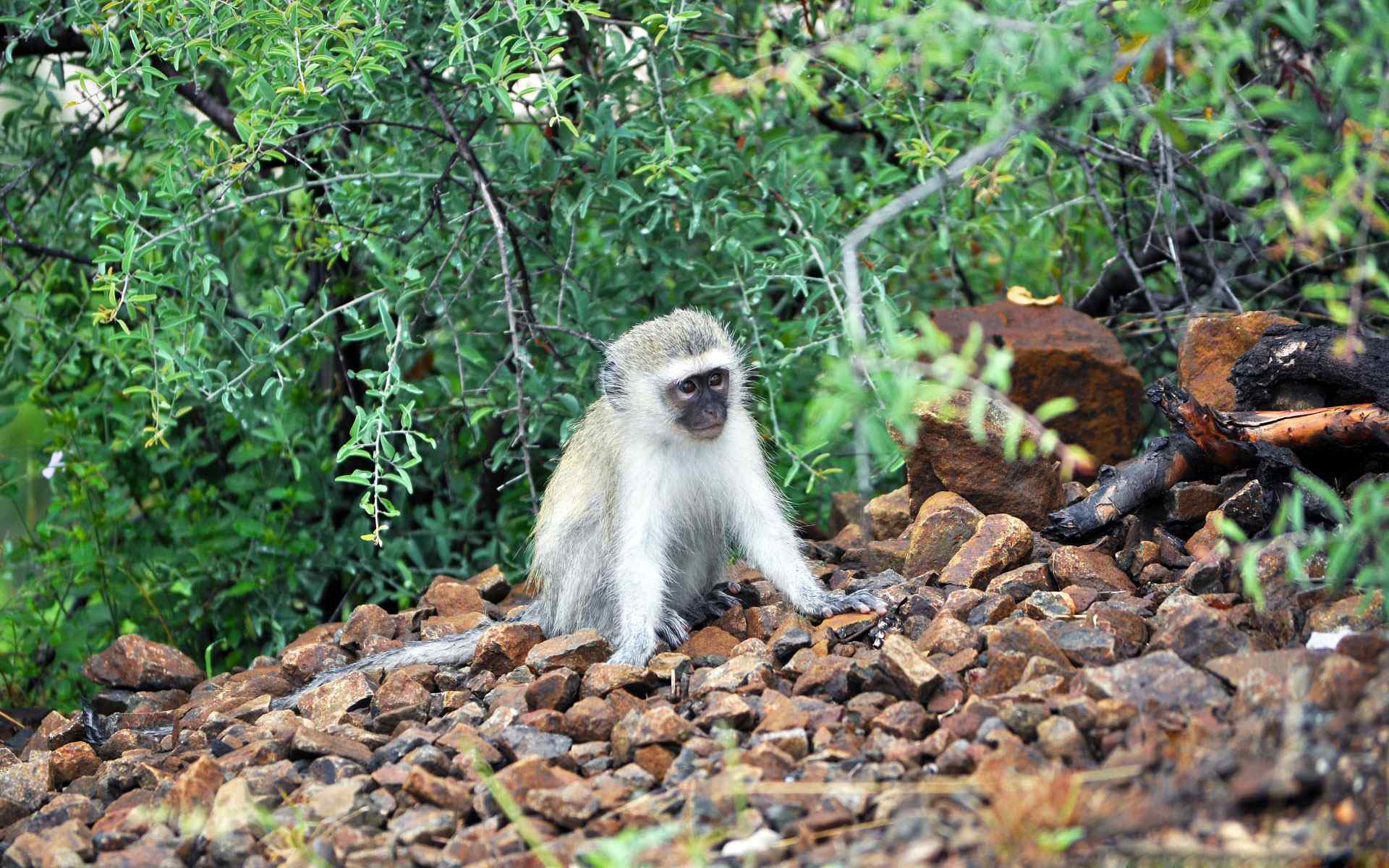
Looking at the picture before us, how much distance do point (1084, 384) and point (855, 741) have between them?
2.64 m

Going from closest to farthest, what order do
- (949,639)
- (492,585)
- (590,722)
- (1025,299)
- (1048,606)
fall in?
1. (590,722)
2. (949,639)
3. (1048,606)
4. (492,585)
5. (1025,299)

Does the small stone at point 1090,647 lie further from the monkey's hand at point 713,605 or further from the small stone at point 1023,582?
the monkey's hand at point 713,605

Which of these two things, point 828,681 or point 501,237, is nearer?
point 828,681

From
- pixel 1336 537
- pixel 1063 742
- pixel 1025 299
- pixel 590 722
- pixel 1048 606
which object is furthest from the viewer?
pixel 1025 299

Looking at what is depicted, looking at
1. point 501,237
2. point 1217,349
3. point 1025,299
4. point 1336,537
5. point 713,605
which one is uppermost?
point 501,237

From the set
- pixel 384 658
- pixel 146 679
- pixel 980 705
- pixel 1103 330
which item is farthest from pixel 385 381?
pixel 1103 330

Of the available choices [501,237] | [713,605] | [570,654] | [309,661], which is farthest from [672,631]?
[501,237]

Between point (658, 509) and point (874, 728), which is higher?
point (658, 509)

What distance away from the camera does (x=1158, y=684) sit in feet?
11.2

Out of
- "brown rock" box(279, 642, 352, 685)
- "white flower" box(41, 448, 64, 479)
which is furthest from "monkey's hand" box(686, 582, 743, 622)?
"white flower" box(41, 448, 64, 479)

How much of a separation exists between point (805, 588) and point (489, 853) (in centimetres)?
208

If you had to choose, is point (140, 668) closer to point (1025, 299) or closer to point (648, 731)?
point (648, 731)

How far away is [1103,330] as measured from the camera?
596cm

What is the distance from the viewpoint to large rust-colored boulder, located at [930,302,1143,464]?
5688 mm
